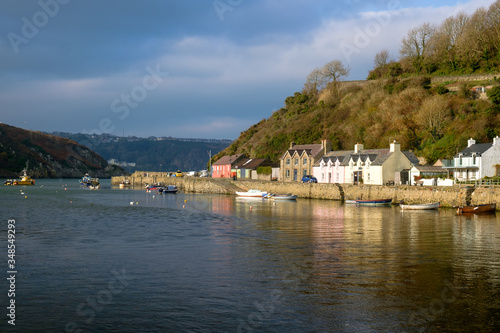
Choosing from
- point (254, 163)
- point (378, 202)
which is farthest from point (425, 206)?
point (254, 163)

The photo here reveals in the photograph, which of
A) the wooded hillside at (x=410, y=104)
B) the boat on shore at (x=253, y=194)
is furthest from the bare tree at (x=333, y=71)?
the boat on shore at (x=253, y=194)

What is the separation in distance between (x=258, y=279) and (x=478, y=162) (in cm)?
4759

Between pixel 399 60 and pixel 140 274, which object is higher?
pixel 399 60

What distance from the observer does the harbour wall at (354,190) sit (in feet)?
177

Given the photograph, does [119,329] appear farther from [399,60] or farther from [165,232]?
[399,60]

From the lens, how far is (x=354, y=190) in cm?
6925

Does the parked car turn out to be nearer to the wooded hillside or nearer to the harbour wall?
the harbour wall

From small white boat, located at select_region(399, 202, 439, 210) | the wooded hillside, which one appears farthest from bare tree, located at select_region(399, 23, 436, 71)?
small white boat, located at select_region(399, 202, 439, 210)

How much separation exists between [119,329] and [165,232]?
22.6 metres

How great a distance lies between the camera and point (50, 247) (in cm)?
3059

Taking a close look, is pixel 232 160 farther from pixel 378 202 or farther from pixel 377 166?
pixel 378 202

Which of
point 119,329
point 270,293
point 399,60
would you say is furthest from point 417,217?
point 399,60

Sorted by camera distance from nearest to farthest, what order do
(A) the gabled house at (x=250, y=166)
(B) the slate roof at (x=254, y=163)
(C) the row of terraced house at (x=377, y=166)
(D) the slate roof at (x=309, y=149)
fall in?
(C) the row of terraced house at (x=377, y=166) → (D) the slate roof at (x=309, y=149) → (A) the gabled house at (x=250, y=166) → (B) the slate roof at (x=254, y=163)

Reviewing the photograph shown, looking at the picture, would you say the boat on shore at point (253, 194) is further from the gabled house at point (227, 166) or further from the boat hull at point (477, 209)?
the boat hull at point (477, 209)
